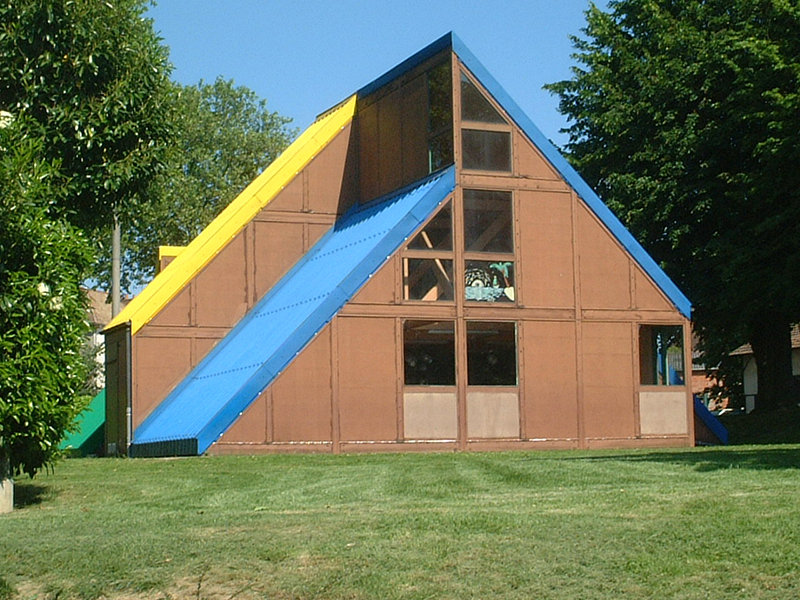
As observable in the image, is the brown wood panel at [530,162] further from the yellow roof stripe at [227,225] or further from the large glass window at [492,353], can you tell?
the yellow roof stripe at [227,225]

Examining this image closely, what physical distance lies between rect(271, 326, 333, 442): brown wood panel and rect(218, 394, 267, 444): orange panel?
26 centimetres

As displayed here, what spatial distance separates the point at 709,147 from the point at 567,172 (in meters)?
9.42

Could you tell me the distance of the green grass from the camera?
30.7 feet

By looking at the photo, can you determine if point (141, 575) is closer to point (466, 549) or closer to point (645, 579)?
point (466, 549)

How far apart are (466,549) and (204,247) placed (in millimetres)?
21748

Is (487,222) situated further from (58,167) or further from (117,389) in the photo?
(58,167)

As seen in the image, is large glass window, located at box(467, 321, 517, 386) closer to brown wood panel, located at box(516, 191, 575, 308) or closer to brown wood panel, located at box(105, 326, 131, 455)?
brown wood panel, located at box(516, 191, 575, 308)

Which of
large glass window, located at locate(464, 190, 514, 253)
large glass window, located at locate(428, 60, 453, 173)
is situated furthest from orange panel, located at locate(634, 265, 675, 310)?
large glass window, located at locate(428, 60, 453, 173)

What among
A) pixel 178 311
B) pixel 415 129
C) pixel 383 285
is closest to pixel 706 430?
pixel 383 285

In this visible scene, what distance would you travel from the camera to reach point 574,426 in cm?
2897

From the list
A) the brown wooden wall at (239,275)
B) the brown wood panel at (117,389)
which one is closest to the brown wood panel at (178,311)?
the brown wooden wall at (239,275)

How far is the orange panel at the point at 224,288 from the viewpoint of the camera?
31094mm

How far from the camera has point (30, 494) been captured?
17141mm

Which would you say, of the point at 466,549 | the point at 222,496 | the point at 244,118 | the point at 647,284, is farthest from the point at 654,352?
the point at 244,118
